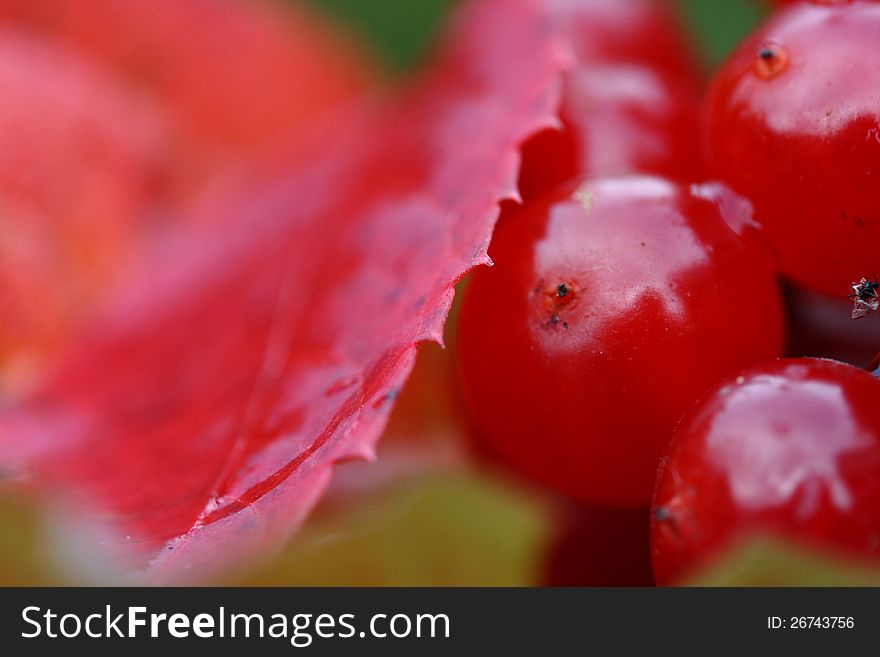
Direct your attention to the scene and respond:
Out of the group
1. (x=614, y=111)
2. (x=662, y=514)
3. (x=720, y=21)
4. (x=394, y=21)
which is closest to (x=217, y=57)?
(x=394, y=21)

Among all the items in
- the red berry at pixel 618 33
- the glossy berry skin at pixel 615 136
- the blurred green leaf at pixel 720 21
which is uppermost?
the blurred green leaf at pixel 720 21

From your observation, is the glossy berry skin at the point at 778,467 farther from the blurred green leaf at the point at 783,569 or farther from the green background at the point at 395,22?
the green background at the point at 395,22

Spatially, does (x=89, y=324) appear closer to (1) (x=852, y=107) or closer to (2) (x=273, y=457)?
(2) (x=273, y=457)

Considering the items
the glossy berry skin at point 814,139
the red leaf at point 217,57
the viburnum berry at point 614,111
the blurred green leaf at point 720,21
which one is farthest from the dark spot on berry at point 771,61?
the red leaf at point 217,57

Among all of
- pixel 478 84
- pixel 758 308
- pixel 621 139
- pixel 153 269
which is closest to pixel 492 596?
pixel 758 308

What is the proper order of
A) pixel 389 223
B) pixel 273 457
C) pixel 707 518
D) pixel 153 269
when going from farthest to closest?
1. pixel 153 269
2. pixel 389 223
3. pixel 273 457
4. pixel 707 518

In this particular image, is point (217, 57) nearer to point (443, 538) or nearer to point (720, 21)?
point (720, 21)

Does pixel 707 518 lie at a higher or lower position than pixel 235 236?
lower
